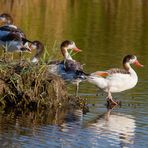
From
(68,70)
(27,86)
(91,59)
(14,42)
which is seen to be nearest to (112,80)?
(68,70)

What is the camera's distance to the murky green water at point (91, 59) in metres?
12.6

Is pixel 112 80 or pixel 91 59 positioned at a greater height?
pixel 91 59

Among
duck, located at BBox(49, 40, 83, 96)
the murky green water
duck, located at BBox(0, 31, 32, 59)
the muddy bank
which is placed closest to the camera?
the murky green water

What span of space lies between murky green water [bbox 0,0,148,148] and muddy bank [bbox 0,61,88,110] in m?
0.35

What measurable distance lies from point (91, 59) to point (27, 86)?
6.38 m

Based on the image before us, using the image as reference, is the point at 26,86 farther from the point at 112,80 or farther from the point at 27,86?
the point at 112,80

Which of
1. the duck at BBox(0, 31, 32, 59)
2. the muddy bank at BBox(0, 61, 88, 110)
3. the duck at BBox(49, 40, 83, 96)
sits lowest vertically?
the muddy bank at BBox(0, 61, 88, 110)

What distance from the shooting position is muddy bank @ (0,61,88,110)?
14.5 meters

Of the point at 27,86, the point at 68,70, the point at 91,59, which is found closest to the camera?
the point at 27,86

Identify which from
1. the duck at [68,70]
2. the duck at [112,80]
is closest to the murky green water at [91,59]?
the duck at [112,80]

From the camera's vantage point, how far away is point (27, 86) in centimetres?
1452

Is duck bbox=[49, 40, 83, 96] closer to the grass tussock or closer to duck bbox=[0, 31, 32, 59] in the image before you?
the grass tussock

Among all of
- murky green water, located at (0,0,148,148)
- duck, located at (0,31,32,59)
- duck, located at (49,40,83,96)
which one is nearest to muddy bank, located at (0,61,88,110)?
murky green water, located at (0,0,148,148)

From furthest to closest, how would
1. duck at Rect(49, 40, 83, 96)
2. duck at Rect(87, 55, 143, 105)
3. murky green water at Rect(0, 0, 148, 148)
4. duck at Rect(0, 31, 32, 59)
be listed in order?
duck at Rect(0, 31, 32, 59) → duck at Rect(49, 40, 83, 96) → duck at Rect(87, 55, 143, 105) → murky green water at Rect(0, 0, 148, 148)
